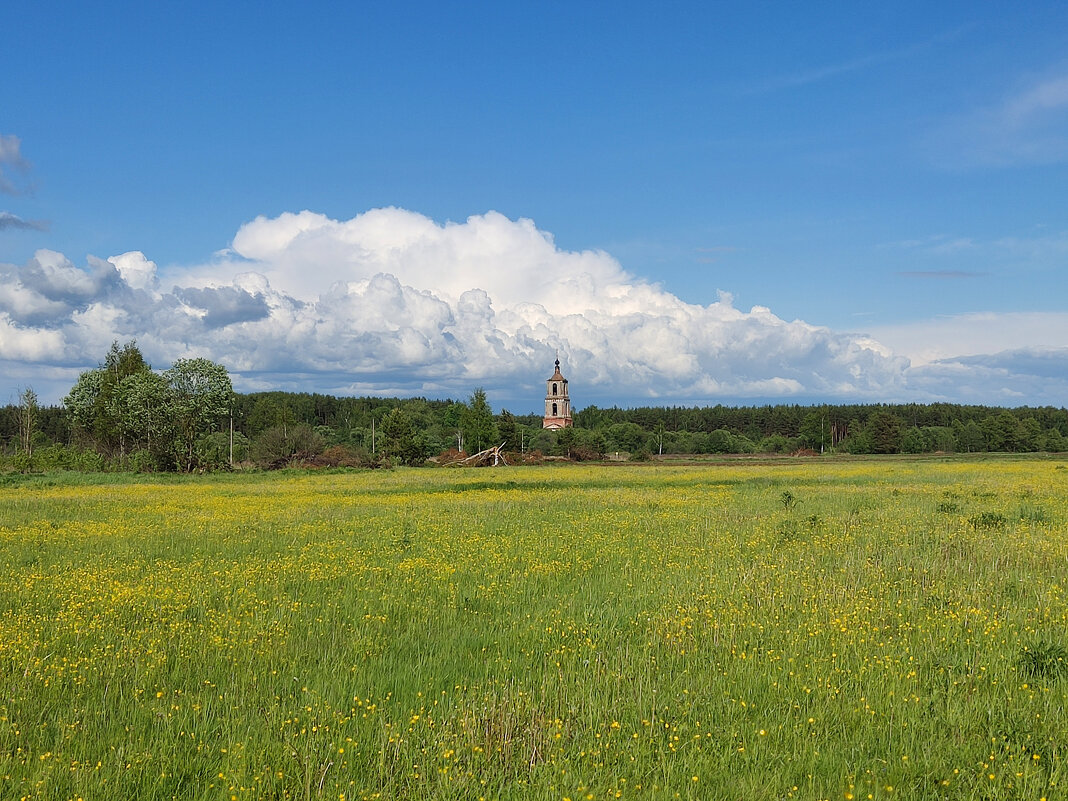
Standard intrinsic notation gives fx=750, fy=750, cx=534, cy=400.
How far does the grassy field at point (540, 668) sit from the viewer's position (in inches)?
239

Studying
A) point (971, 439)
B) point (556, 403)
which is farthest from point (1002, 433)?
point (556, 403)

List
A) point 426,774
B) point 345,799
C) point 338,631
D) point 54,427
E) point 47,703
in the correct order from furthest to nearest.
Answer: point 54,427 → point 338,631 → point 47,703 → point 426,774 → point 345,799

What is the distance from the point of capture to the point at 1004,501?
26.9m

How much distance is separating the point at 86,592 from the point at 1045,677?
1350 cm

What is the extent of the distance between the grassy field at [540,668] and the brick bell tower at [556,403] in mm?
99642

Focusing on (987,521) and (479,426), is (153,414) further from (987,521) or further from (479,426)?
(987,521)

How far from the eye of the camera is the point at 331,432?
14025cm

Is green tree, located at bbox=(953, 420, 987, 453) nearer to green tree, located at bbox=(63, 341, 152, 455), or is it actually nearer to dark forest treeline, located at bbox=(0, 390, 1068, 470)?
dark forest treeline, located at bbox=(0, 390, 1068, 470)

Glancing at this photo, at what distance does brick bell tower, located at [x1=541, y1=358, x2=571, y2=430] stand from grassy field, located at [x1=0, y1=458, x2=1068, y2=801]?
99.6m

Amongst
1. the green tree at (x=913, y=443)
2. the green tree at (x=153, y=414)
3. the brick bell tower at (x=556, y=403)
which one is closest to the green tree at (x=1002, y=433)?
the green tree at (x=913, y=443)

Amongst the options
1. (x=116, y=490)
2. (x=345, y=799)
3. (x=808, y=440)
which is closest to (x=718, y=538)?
(x=345, y=799)

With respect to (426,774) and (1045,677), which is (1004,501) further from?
(426,774)

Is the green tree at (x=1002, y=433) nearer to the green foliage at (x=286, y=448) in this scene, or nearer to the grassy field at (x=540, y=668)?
the green foliage at (x=286, y=448)

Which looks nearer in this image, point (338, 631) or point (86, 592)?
point (338, 631)
